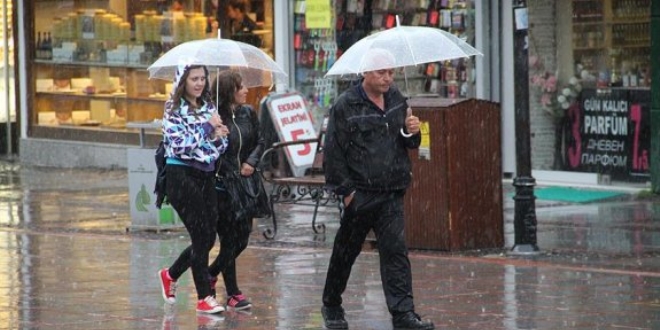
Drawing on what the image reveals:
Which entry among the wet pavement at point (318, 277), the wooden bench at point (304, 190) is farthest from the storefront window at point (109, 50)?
the wet pavement at point (318, 277)

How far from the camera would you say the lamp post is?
1340cm

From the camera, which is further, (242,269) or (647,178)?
(647,178)

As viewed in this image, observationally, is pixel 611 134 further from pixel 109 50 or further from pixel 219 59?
pixel 109 50

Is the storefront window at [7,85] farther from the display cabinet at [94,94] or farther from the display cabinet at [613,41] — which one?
the display cabinet at [613,41]

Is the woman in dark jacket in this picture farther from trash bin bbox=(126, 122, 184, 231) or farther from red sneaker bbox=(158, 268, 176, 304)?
trash bin bbox=(126, 122, 184, 231)

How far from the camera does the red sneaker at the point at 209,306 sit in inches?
413

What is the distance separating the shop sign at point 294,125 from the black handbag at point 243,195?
7.86 metres

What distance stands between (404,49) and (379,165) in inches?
34.9

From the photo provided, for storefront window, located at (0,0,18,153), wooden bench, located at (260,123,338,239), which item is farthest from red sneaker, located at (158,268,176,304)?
storefront window, located at (0,0,18,153)

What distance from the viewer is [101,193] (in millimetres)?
20188

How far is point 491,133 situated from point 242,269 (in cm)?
251

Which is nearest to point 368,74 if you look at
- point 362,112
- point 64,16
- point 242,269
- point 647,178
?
point 362,112

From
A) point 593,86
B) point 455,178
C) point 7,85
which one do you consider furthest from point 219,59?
point 7,85

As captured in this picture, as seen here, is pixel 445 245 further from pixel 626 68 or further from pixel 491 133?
pixel 626 68
